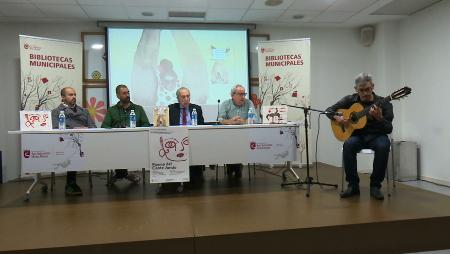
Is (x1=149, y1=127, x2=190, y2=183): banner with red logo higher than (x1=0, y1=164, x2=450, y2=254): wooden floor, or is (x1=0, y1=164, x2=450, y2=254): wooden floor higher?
(x1=149, y1=127, x2=190, y2=183): banner with red logo

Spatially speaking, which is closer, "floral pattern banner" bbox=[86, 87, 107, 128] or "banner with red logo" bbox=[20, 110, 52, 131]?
"banner with red logo" bbox=[20, 110, 52, 131]

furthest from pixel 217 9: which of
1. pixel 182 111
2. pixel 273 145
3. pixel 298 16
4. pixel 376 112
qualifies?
pixel 376 112

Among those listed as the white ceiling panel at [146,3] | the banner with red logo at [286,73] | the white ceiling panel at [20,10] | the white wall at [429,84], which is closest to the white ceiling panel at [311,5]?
the banner with red logo at [286,73]

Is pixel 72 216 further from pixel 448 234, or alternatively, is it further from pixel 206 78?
pixel 206 78

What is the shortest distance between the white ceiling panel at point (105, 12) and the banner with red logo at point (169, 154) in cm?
251

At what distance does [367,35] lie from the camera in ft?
19.4

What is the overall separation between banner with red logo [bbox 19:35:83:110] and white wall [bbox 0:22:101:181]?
2.09ft

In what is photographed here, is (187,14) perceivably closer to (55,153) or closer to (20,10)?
(20,10)

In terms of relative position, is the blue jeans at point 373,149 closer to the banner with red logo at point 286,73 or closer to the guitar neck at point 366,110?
the guitar neck at point 366,110

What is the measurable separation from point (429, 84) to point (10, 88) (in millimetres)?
6538

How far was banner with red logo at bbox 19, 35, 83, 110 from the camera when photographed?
15.5 feet

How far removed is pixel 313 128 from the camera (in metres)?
5.97

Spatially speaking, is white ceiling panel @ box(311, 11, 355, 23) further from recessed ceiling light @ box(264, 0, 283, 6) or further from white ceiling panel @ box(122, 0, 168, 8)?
white ceiling panel @ box(122, 0, 168, 8)

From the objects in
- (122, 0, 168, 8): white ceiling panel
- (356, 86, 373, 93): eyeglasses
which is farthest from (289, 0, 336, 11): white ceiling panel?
(356, 86, 373, 93): eyeglasses
